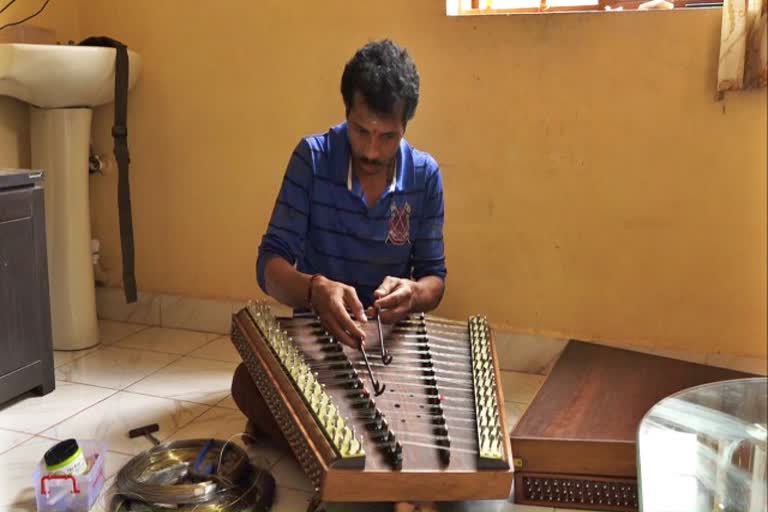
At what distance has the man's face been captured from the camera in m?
1.66

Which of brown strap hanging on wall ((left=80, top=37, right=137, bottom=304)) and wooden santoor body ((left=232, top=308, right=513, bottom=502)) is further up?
brown strap hanging on wall ((left=80, top=37, right=137, bottom=304))

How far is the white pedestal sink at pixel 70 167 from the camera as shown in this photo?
7.90 ft

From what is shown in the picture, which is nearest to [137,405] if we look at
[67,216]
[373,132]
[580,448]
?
[67,216]

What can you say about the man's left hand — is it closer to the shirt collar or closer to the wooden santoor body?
the wooden santoor body

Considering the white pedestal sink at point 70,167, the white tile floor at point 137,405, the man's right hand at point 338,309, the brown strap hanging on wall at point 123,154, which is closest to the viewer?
the man's right hand at point 338,309

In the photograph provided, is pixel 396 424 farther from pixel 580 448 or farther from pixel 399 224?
pixel 399 224

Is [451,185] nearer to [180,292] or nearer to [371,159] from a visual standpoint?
[371,159]

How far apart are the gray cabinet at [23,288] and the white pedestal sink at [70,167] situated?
40cm

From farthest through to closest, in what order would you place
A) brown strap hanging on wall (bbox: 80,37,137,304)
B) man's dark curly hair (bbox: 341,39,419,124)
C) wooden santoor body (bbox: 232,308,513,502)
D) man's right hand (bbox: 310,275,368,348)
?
1. brown strap hanging on wall (bbox: 80,37,137,304)
2. man's dark curly hair (bbox: 341,39,419,124)
3. man's right hand (bbox: 310,275,368,348)
4. wooden santoor body (bbox: 232,308,513,502)

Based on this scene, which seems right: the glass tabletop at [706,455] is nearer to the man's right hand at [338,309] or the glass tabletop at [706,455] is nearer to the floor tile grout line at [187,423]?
the man's right hand at [338,309]

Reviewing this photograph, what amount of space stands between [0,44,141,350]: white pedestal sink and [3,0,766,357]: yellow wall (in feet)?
0.83

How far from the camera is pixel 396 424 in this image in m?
1.32

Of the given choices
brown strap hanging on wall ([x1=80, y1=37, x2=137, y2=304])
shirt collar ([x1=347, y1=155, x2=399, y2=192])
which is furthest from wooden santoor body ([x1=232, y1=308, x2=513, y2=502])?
brown strap hanging on wall ([x1=80, y1=37, x2=137, y2=304])

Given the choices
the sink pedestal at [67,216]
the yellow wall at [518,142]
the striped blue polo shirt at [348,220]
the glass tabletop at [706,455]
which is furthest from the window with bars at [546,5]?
the glass tabletop at [706,455]
